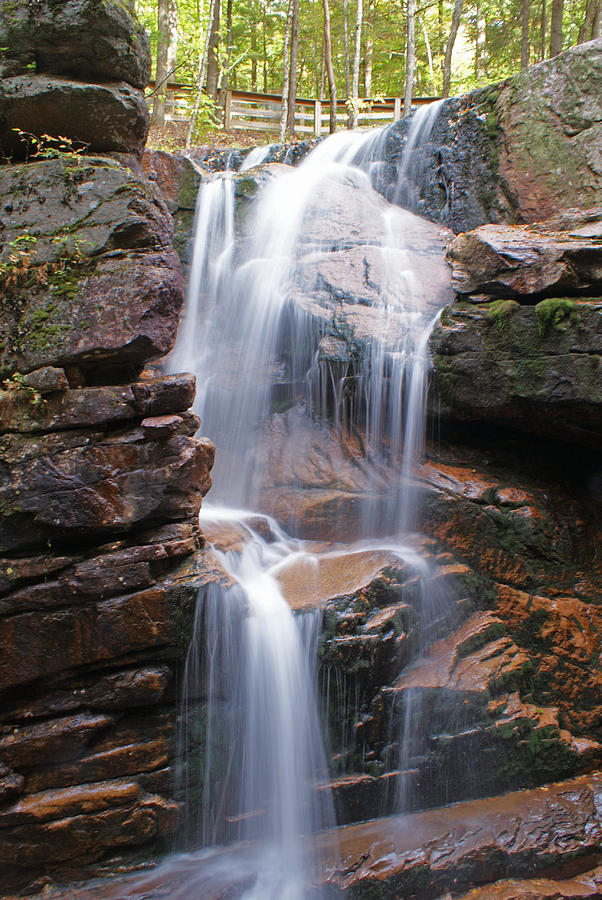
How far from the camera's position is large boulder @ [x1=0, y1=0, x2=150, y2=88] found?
533cm

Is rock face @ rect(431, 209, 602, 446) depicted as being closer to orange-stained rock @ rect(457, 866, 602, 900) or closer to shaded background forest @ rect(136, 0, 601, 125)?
orange-stained rock @ rect(457, 866, 602, 900)

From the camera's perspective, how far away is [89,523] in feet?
13.1

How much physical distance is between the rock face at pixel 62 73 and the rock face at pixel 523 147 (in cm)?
500

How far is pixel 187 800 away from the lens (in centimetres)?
397

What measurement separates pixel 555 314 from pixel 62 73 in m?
5.43

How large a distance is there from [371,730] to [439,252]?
585 cm

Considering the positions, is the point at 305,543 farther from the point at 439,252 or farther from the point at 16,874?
the point at 439,252

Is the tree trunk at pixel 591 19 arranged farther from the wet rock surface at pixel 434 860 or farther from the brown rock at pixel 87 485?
the wet rock surface at pixel 434 860

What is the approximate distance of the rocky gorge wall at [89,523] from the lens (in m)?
3.75

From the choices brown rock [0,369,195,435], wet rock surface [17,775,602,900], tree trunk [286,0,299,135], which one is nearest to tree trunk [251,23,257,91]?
tree trunk [286,0,299,135]

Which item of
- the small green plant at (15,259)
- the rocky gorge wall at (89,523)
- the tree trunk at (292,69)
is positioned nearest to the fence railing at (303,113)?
the tree trunk at (292,69)

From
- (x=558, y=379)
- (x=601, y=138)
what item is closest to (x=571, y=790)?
(x=558, y=379)

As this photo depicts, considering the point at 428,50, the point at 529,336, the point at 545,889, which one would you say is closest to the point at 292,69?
the point at 428,50

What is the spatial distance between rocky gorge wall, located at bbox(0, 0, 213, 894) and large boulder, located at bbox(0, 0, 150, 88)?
1.48m
